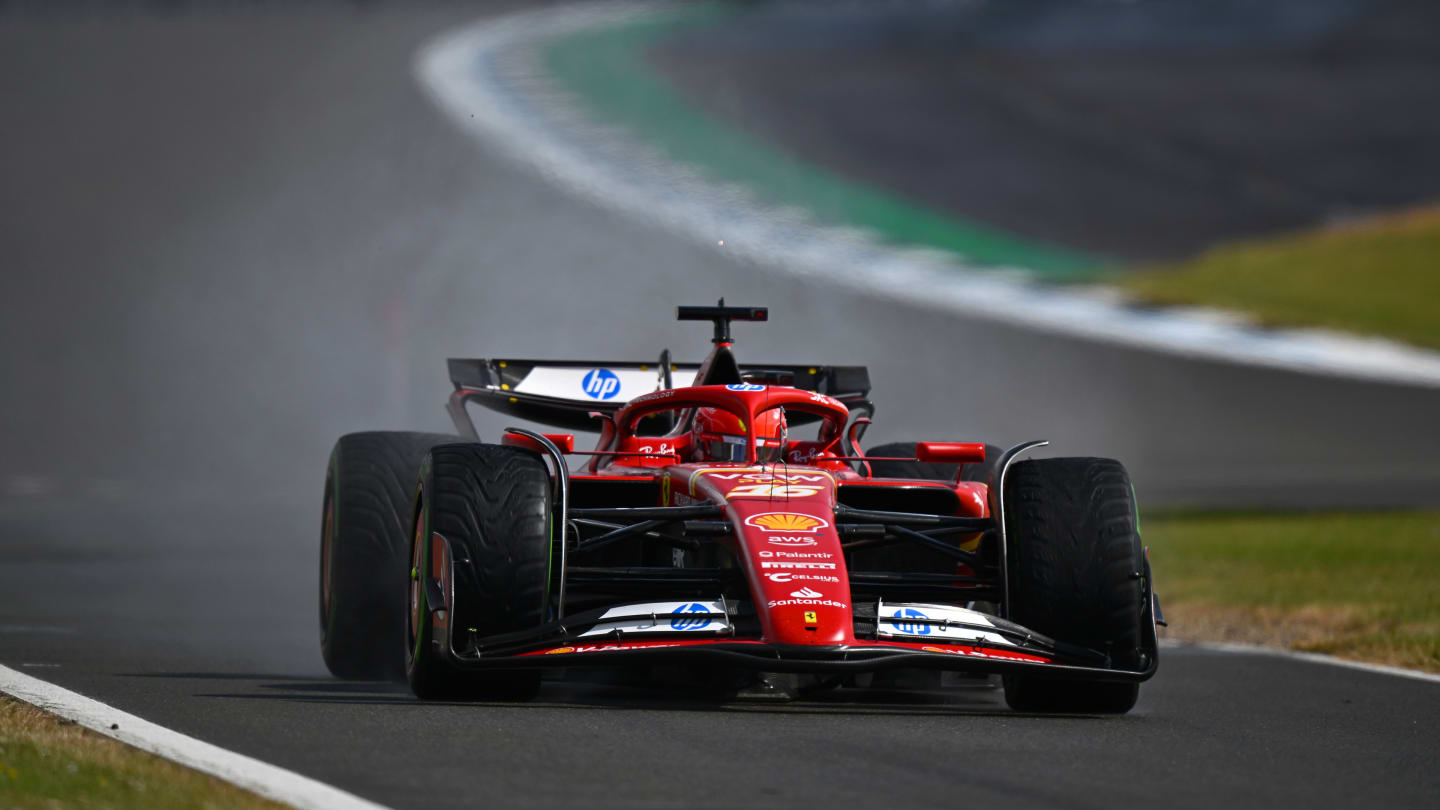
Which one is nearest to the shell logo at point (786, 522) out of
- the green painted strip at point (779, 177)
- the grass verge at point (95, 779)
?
the grass verge at point (95, 779)

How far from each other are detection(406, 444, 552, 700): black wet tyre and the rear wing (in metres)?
3.41

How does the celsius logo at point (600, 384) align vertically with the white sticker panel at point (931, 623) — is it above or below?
above

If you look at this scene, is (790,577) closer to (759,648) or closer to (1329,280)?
(759,648)

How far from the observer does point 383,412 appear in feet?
88.4

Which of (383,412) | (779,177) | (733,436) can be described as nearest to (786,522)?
(733,436)

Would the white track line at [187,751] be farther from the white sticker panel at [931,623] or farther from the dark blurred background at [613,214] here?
the dark blurred background at [613,214]

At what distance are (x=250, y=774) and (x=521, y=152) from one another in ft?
100

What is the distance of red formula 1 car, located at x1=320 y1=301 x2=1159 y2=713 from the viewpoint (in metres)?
7.71

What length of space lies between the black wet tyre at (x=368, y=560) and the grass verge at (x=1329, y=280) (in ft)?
83.1

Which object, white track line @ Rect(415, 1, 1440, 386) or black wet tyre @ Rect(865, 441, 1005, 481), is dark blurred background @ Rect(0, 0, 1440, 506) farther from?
black wet tyre @ Rect(865, 441, 1005, 481)

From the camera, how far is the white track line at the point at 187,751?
5.58 m

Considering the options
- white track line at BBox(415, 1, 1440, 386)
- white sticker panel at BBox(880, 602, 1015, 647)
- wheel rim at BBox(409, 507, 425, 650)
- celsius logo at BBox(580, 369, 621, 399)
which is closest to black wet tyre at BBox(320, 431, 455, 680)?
wheel rim at BBox(409, 507, 425, 650)

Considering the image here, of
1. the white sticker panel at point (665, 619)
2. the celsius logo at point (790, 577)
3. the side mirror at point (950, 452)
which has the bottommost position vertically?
the white sticker panel at point (665, 619)

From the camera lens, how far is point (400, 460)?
10.1 m
